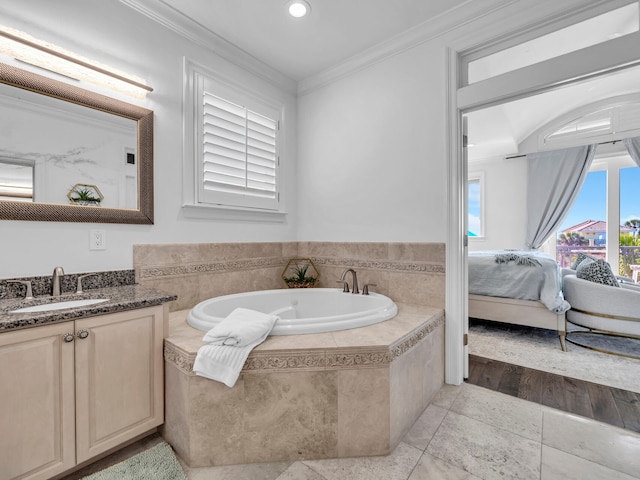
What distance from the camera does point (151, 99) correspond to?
196cm

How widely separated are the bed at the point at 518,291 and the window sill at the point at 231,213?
2203 mm

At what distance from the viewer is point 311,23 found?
2135 mm

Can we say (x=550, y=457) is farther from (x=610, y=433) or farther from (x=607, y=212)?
(x=607, y=212)

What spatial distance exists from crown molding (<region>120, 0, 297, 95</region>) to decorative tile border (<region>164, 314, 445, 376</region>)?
210cm

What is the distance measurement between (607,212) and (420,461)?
16.9ft

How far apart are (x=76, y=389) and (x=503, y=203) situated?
6029 mm

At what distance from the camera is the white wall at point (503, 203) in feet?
16.7

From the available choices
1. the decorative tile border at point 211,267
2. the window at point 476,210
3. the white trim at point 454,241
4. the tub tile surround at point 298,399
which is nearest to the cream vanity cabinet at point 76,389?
the tub tile surround at point 298,399

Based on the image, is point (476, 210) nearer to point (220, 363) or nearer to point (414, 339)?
point (414, 339)

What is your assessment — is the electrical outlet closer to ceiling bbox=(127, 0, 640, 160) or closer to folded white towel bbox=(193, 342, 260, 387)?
folded white towel bbox=(193, 342, 260, 387)

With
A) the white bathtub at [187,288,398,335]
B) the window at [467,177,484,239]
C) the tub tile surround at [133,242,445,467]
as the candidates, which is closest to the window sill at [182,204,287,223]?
the white bathtub at [187,288,398,335]

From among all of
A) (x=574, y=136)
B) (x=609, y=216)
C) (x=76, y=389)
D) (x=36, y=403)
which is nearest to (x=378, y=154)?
(x=76, y=389)

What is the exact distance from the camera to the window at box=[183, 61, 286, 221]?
Answer: 2.19 metres

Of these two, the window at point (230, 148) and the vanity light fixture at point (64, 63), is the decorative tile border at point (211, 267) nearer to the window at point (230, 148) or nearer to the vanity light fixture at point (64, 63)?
the window at point (230, 148)
